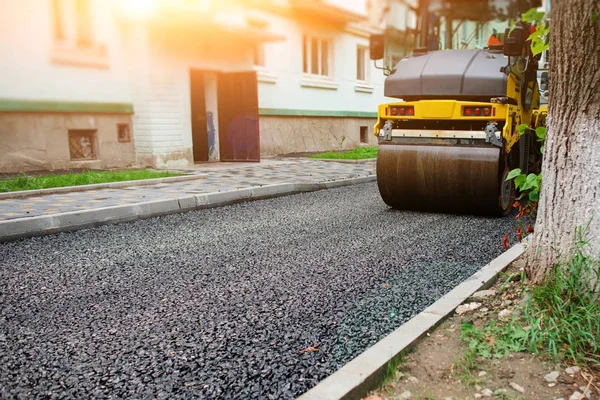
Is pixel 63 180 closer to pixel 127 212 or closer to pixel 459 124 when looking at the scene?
pixel 127 212

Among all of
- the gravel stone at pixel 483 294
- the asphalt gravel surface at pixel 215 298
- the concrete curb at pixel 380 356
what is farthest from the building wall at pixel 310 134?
the concrete curb at pixel 380 356

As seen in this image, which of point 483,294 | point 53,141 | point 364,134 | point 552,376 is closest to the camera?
point 552,376

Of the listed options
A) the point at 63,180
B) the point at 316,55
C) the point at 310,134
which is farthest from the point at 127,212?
the point at 316,55

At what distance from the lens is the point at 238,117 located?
1437 centimetres

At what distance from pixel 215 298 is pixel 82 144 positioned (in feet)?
30.2

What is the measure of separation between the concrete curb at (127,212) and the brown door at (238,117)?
4833 millimetres

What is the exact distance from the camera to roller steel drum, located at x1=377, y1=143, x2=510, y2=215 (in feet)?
21.4

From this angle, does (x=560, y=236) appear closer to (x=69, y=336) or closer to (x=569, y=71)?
(x=569, y=71)

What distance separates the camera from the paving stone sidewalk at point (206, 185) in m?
7.14

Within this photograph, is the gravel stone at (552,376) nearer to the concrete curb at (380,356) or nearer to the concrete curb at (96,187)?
the concrete curb at (380,356)

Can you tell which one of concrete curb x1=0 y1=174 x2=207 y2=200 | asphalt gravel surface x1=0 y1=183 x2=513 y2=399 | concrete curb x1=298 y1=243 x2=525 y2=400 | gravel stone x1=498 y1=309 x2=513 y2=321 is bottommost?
asphalt gravel surface x1=0 y1=183 x2=513 y2=399

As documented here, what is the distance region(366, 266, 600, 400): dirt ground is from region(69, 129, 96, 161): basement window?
10.6 meters

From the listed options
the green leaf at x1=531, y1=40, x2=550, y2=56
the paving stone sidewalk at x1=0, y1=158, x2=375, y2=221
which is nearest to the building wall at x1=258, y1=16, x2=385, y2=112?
the paving stone sidewalk at x1=0, y1=158, x2=375, y2=221

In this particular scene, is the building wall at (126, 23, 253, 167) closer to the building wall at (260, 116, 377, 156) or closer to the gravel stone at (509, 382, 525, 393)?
the building wall at (260, 116, 377, 156)
